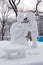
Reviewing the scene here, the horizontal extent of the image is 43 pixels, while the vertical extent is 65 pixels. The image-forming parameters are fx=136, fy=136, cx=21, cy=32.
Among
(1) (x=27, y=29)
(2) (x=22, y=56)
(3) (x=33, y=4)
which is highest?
(3) (x=33, y=4)

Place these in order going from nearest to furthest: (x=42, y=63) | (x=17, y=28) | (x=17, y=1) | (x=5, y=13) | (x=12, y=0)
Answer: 1. (x=42, y=63)
2. (x=17, y=28)
3. (x=12, y=0)
4. (x=17, y=1)
5. (x=5, y=13)

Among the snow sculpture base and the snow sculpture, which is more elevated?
the snow sculpture

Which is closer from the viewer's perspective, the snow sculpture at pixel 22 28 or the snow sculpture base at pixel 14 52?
the snow sculpture base at pixel 14 52

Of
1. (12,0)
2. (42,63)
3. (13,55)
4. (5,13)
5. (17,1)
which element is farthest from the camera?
(5,13)

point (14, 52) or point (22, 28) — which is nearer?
point (14, 52)

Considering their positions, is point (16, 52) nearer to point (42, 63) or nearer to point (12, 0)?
point (42, 63)

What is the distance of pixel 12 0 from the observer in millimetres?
8789

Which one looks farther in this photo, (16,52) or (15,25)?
(15,25)

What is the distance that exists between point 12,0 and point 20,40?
18.7 ft

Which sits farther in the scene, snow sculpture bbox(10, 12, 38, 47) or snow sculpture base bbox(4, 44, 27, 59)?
snow sculpture bbox(10, 12, 38, 47)

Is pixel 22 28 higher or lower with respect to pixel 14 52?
higher

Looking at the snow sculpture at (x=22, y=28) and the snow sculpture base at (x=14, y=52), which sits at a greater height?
the snow sculpture at (x=22, y=28)

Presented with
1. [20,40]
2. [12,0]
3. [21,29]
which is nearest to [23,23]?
[21,29]

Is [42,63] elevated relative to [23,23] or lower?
lower
